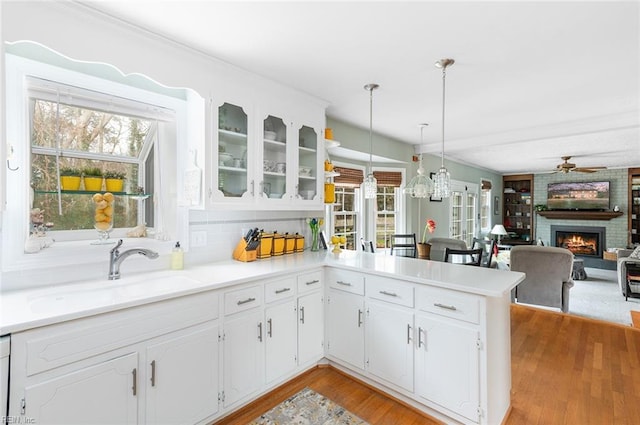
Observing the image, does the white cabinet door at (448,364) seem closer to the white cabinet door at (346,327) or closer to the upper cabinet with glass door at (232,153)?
the white cabinet door at (346,327)

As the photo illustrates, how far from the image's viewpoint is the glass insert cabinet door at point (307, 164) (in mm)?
2834

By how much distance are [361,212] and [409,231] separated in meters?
0.99

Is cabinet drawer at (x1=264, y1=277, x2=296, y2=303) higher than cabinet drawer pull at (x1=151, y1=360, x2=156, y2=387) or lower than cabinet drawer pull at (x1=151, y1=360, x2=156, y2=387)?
higher

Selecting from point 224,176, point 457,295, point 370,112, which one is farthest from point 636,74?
point 224,176

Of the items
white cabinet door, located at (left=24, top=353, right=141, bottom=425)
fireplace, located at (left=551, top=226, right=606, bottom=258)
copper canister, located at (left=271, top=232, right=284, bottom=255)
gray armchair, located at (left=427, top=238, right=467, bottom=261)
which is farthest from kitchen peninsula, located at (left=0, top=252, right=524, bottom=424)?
fireplace, located at (left=551, top=226, right=606, bottom=258)

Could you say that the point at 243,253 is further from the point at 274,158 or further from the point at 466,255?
the point at 466,255

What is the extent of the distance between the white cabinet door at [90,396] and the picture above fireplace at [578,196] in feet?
34.5

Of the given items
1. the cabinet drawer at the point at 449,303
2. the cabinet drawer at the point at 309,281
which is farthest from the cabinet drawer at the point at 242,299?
the cabinet drawer at the point at 449,303

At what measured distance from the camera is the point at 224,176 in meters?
2.31

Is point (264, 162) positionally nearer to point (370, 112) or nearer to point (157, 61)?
point (157, 61)

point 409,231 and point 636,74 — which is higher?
point 636,74

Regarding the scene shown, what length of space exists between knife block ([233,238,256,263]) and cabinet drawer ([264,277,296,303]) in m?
0.42

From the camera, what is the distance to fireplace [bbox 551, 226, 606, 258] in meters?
7.94

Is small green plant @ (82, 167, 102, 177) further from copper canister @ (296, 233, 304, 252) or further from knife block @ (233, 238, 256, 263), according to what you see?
copper canister @ (296, 233, 304, 252)
